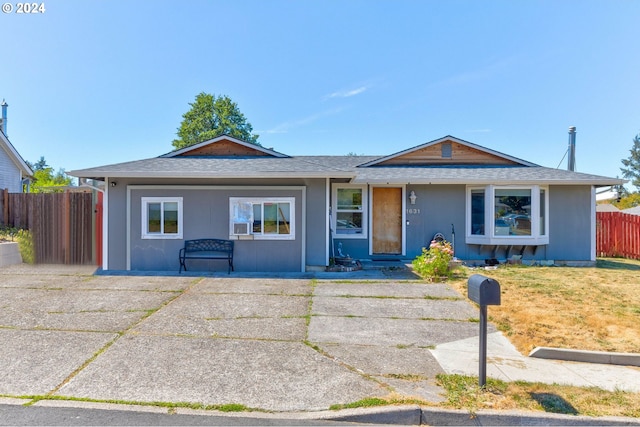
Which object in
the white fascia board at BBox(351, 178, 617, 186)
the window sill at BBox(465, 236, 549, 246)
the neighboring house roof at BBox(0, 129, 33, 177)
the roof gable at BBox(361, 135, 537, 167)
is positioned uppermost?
the neighboring house roof at BBox(0, 129, 33, 177)

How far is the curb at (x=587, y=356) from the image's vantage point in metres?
4.02

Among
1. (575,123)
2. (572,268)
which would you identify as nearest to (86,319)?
(572,268)

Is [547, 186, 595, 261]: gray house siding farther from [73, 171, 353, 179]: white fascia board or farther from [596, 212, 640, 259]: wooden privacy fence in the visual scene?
[73, 171, 353, 179]: white fascia board

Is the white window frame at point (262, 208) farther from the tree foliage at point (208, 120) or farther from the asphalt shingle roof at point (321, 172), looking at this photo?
the tree foliage at point (208, 120)

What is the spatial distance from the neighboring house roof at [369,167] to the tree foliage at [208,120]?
96.9ft

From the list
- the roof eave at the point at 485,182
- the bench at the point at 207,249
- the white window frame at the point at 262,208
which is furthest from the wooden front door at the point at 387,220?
the bench at the point at 207,249

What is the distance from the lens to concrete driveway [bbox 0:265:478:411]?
321 cm

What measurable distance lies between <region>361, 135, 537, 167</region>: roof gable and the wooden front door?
1.85 metres

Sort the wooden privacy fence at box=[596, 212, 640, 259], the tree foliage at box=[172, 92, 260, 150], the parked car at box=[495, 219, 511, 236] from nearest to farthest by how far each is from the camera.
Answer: the parked car at box=[495, 219, 511, 236] → the wooden privacy fence at box=[596, 212, 640, 259] → the tree foliage at box=[172, 92, 260, 150]

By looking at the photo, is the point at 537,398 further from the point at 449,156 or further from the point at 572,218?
the point at 449,156

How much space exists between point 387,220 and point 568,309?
18.6ft

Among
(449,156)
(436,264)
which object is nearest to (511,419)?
(436,264)

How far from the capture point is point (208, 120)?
1603 inches

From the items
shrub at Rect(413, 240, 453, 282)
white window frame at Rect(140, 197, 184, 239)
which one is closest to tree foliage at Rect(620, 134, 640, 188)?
shrub at Rect(413, 240, 453, 282)
